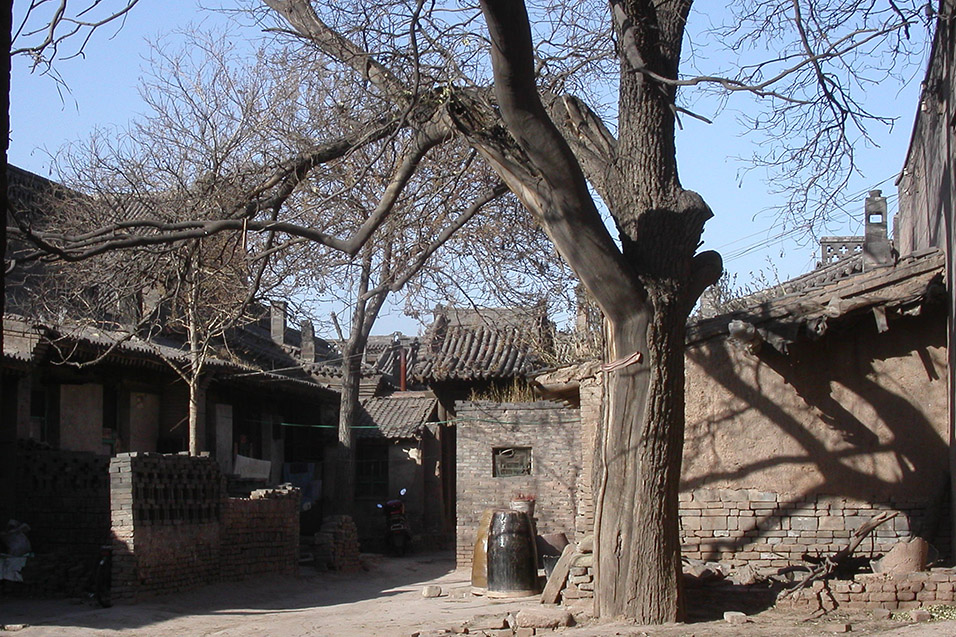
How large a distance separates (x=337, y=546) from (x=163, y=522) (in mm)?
5924

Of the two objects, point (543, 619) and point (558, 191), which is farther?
point (543, 619)

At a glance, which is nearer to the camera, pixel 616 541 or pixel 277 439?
pixel 616 541

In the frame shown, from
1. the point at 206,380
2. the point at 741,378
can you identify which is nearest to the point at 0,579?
the point at 206,380

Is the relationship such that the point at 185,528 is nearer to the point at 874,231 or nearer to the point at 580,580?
the point at 580,580

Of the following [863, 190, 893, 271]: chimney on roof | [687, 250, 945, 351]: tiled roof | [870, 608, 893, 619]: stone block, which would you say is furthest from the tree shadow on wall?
[863, 190, 893, 271]: chimney on roof

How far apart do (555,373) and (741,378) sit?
9.10ft

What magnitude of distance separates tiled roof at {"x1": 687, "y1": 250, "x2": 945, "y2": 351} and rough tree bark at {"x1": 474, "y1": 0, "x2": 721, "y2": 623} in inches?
54.7

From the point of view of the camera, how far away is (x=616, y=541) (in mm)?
8141

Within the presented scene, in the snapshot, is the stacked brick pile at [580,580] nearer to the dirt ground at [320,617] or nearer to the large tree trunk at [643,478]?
the dirt ground at [320,617]

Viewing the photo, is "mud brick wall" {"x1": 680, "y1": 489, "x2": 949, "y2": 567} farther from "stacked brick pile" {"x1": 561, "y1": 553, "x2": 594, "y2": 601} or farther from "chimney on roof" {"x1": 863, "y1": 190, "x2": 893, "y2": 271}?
"chimney on roof" {"x1": 863, "y1": 190, "x2": 893, "y2": 271}

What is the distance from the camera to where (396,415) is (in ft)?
92.0

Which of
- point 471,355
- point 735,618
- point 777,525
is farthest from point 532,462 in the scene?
point 735,618

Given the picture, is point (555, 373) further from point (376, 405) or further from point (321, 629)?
point (376, 405)

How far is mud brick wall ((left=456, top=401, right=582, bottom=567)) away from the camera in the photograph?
1809cm
